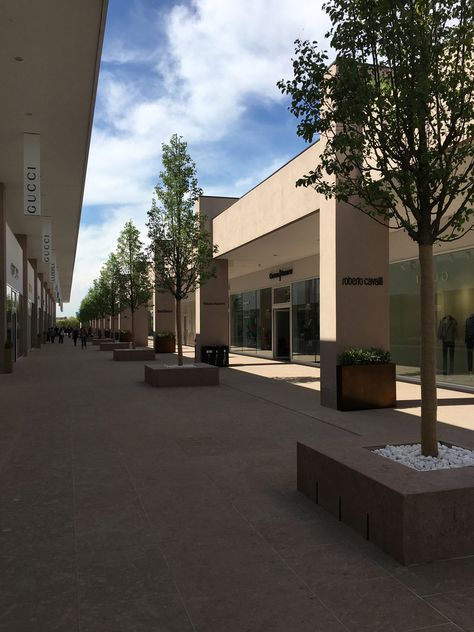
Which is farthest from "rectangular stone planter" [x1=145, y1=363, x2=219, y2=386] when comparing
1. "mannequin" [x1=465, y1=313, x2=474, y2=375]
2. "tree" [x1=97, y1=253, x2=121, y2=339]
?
"tree" [x1=97, y1=253, x2=121, y2=339]

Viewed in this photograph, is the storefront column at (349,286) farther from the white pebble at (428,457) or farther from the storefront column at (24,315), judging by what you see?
the storefront column at (24,315)

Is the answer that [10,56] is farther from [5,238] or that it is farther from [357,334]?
[5,238]

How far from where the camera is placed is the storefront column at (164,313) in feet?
107

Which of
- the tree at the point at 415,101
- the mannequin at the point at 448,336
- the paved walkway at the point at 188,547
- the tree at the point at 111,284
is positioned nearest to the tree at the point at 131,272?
the tree at the point at 111,284

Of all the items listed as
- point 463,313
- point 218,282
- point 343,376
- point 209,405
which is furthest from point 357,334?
point 218,282

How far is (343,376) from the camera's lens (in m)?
10.5

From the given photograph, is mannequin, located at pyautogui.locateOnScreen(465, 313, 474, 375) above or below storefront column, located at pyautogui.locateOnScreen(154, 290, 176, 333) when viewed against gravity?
below

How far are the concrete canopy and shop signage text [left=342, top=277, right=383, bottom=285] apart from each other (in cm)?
629

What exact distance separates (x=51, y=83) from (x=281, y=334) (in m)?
16.2

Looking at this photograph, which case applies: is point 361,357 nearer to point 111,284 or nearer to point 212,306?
point 212,306

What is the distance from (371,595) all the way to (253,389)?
1070 centimetres

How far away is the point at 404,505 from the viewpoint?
3.72 m

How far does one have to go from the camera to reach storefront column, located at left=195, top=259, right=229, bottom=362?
21094 mm

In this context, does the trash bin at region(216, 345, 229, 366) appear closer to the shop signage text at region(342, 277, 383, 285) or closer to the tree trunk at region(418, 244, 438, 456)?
the shop signage text at region(342, 277, 383, 285)
